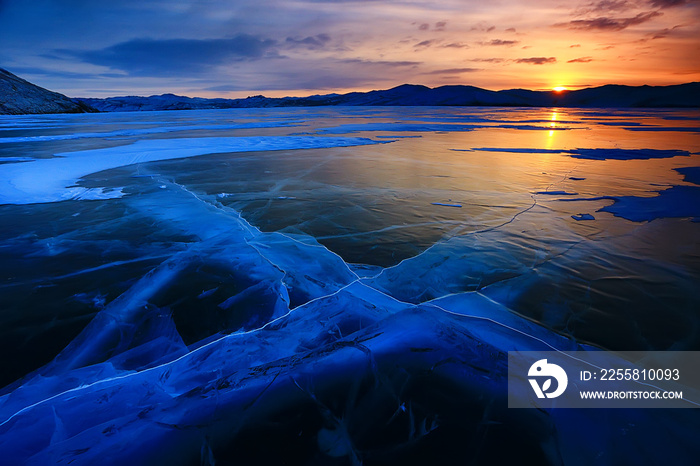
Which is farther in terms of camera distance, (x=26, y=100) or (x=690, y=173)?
(x=26, y=100)

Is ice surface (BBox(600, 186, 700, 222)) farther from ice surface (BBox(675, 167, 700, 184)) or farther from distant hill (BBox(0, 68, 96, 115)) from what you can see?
distant hill (BBox(0, 68, 96, 115))

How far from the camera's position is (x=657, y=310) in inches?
93.2

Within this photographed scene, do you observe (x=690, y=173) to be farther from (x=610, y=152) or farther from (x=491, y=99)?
(x=491, y=99)

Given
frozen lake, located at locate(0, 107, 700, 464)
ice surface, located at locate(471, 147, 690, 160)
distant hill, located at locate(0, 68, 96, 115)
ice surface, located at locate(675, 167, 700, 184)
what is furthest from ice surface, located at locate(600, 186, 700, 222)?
distant hill, located at locate(0, 68, 96, 115)

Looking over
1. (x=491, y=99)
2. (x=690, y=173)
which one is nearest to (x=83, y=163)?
(x=690, y=173)

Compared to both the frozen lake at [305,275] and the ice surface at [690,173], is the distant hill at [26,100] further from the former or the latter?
the ice surface at [690,173]

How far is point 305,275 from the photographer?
2.92 meters

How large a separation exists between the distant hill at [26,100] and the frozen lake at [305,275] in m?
68.9

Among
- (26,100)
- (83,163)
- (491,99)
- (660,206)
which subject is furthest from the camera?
(491,99)

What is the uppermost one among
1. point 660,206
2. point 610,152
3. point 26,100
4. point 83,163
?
point 26,100

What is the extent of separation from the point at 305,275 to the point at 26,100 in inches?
3084

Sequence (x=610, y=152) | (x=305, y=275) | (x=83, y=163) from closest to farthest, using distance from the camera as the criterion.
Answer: (x=305, y=275) < (x=83, y=163) < (x=610, y=152)

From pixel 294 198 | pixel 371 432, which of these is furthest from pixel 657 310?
pixel 294 198

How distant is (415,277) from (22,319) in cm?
276
